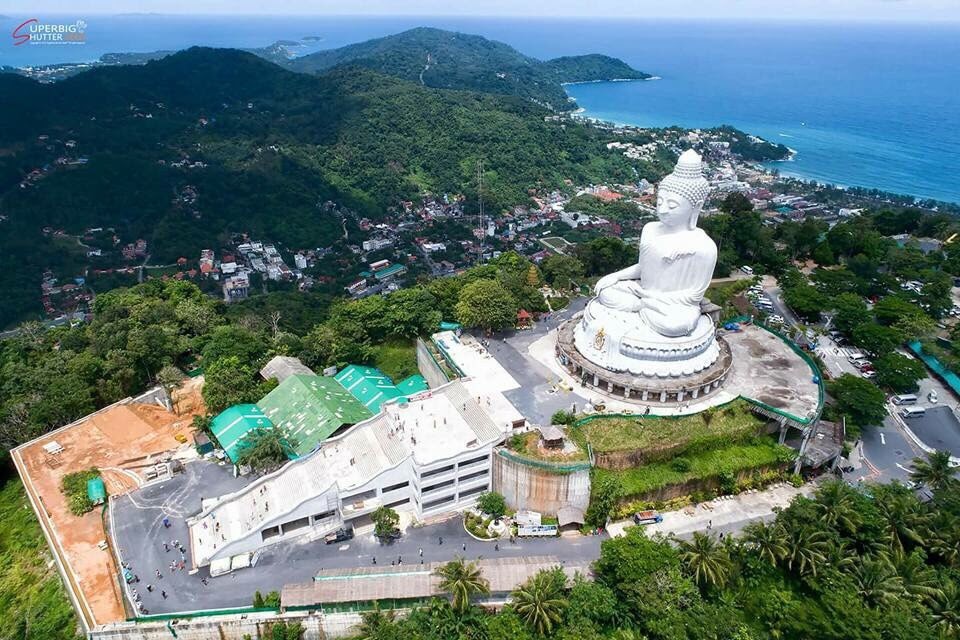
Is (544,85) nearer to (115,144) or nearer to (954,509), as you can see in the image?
(115,144)

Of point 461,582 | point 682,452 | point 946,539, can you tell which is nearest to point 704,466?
point 682,452

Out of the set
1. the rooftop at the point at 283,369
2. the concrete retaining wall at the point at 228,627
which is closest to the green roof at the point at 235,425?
the rooftop at the point at 283,369

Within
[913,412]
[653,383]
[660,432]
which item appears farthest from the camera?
[913,412]

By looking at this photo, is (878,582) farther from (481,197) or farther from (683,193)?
(481,197)

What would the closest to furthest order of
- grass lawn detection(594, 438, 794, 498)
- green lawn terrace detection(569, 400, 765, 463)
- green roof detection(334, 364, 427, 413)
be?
1. grass lawn detection(594, 438, 794, 498)
2. green lawn terrace detection(569, 400, 765, 463)
3. green roof detection(334, 364, 427, 413)

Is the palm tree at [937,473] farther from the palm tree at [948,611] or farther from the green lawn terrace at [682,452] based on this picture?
the palm tree at [948,611]

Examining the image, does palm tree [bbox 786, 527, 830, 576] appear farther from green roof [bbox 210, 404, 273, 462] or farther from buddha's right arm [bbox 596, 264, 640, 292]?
green roof [bbox 210, 404, 273, 462]

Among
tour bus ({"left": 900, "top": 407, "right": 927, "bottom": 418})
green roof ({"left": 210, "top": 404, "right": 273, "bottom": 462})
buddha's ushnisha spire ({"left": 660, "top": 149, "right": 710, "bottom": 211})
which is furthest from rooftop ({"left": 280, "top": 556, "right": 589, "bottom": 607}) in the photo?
tour bus ({"left": 900, "top": 407, "right": 927, "bottom": 418})
